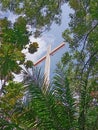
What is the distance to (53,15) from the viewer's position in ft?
53.2

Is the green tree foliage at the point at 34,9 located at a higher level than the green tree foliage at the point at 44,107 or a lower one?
higher

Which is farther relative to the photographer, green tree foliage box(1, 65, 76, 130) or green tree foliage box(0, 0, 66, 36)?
green tree foliage box(0, 0, 66, 36)

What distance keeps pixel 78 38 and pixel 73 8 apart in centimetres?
117

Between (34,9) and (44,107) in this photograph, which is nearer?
(44,107)

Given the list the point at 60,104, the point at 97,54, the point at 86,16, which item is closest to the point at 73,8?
the point at 86,16

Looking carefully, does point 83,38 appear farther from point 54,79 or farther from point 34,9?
point 54,79

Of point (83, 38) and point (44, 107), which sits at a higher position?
point (83, 38)

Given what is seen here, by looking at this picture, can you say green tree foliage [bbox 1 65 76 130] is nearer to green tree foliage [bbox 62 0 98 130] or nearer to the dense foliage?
the dense foliage

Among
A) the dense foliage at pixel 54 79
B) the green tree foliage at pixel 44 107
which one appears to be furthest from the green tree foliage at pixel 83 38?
the green tree foliage at pixel 44 107

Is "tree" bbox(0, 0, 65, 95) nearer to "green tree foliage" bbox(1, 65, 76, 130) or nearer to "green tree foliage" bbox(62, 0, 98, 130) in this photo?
"green tree foliage" bbox(62, 0, 98, 130)

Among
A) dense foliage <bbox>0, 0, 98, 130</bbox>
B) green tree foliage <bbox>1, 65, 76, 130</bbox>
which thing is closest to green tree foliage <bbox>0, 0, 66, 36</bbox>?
dense foliage <bbox>0, 0, 98, 130</bbox>

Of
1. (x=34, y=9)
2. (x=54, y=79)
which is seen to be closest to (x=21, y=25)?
(x=34, y=9)

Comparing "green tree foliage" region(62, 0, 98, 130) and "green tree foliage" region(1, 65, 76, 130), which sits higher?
"green tree foliage" region(62, 0, 98, 130)

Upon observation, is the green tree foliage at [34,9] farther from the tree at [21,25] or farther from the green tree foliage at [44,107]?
the green tree foliage at [44,107]
